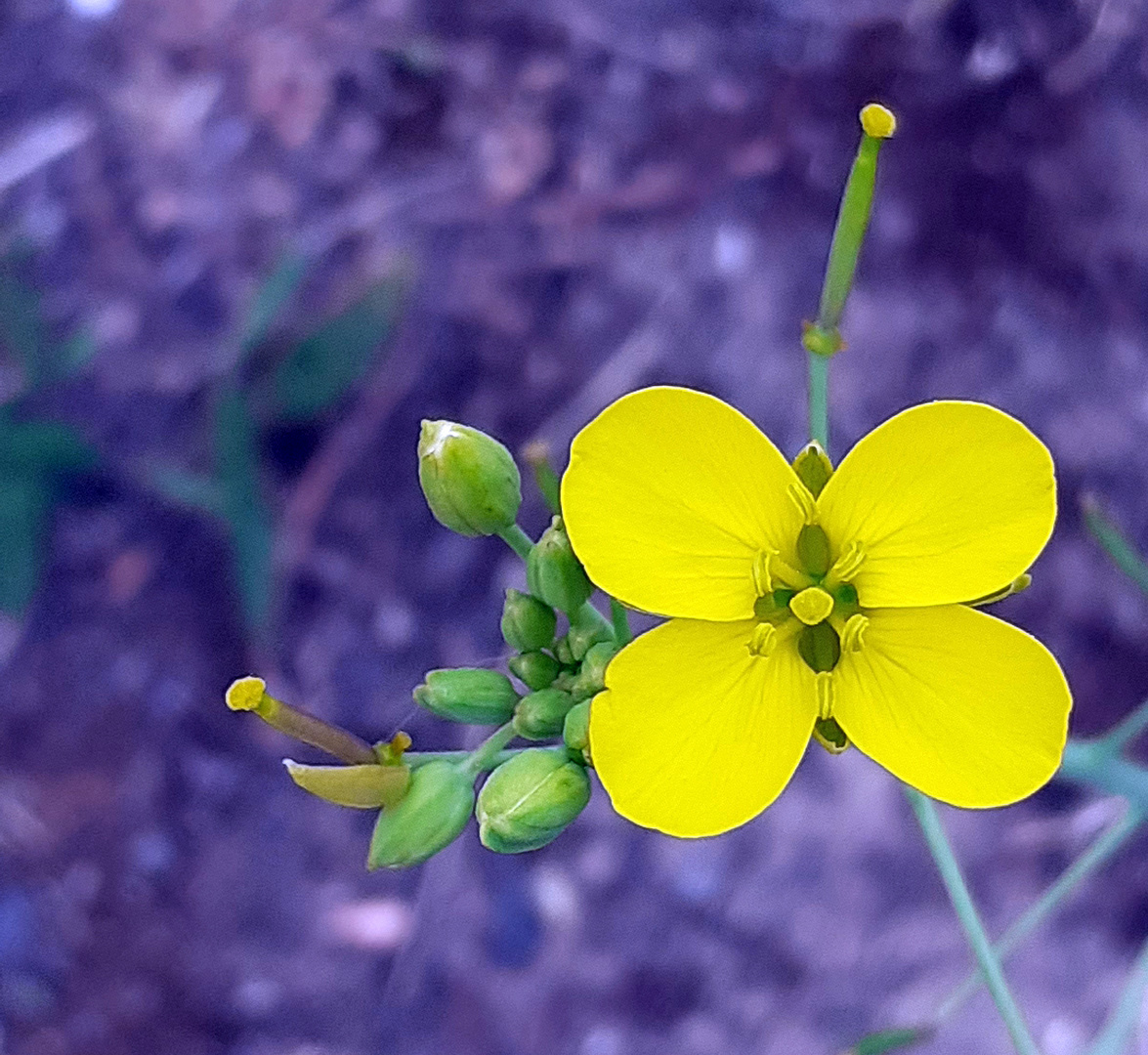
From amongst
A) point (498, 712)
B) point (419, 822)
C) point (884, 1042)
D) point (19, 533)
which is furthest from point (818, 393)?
point (19, 533)

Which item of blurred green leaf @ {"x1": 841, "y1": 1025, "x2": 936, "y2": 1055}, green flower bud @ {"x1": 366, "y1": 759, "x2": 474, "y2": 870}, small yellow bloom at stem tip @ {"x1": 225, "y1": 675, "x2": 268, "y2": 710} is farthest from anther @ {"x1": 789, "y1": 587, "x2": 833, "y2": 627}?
blurred green leaf @ {"x1": 841, "y1": 1025, "x2": 936, "y2": 1055}

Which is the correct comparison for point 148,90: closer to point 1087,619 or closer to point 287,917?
point 287,917

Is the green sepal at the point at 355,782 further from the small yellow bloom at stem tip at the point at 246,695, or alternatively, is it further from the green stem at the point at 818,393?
the green stem at the point at 818,393

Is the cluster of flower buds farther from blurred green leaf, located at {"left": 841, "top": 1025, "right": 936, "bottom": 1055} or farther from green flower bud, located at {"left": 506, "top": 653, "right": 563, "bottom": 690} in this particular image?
blurred green leaf, located at {"left": 841, "top": 1025, "right": 936, "bottom": 1055}

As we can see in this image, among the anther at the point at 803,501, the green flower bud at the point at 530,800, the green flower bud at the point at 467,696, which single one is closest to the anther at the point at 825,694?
the anther at the point at 803,501

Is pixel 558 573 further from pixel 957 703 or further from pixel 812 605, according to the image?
pixel 957 703
